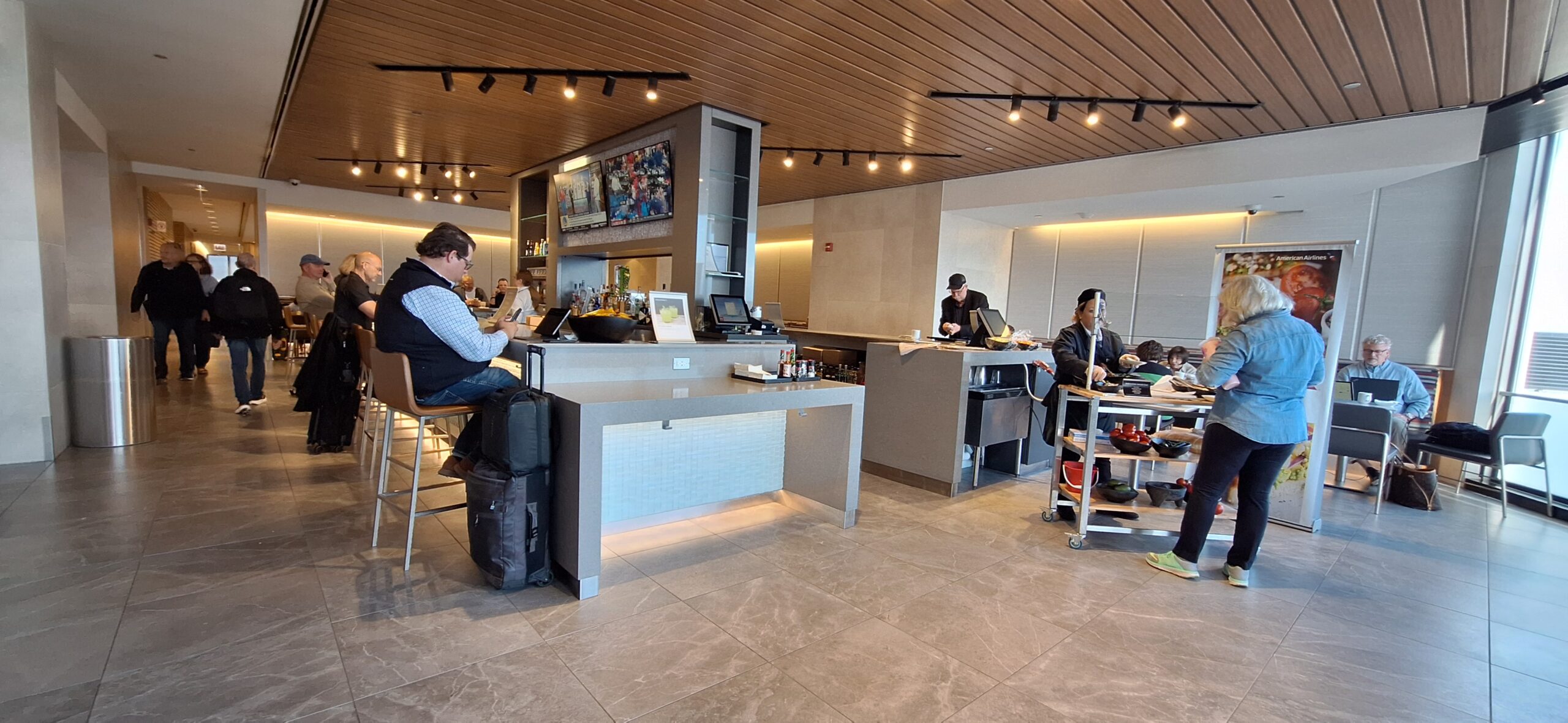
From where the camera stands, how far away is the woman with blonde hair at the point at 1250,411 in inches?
117

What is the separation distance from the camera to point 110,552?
2.80 meters

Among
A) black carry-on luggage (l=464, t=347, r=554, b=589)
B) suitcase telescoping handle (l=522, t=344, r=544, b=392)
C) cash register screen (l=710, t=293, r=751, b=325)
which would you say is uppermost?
cash register screen (l=710, t=293, r=751, b=325)

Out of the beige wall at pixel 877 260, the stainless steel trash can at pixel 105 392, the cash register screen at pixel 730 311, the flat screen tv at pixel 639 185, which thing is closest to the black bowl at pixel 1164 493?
the cash register screen at pixel 730 311

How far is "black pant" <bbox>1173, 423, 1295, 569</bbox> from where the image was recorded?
309 cm

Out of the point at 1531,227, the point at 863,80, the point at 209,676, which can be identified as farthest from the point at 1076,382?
the point at 1531,227

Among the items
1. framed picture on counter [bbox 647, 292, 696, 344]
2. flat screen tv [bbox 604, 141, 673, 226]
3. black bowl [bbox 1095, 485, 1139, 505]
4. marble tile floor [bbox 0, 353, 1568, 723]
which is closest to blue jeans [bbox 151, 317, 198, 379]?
marble tile floor [bbox 0, 353, 1568, 723]

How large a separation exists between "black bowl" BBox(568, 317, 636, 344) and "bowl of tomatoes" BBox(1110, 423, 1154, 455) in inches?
117

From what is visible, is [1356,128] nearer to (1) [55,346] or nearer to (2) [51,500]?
(2) [51,500]

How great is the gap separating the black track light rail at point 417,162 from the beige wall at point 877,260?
16.2 feet

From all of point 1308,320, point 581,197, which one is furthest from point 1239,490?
point 581,197

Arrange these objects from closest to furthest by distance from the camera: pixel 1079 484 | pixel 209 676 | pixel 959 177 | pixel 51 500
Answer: pixel 209 676, pixel 51 500, pixel 1079 484, pixel 959 177

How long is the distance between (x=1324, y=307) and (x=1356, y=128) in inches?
95.4

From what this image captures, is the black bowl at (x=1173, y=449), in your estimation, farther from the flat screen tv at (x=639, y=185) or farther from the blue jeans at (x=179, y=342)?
the blue jeans at (x=179, y=342)

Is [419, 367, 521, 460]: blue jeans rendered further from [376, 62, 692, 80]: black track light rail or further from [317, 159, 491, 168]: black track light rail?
[317, 159, 491, 168]: black track light rail
